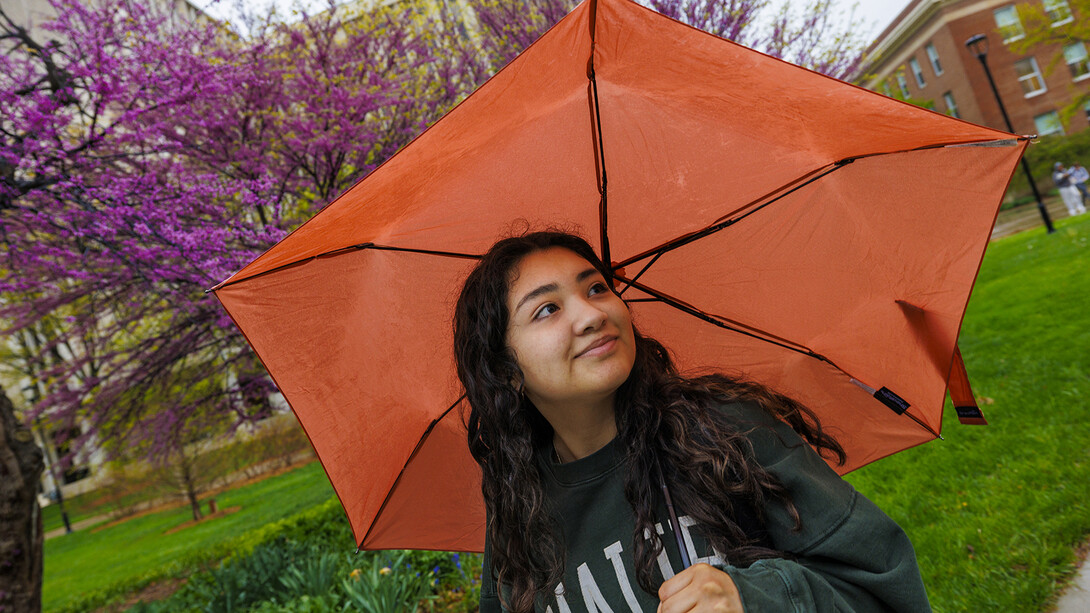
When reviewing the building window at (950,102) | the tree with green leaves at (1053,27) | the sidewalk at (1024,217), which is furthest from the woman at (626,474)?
the building window at (950,102)

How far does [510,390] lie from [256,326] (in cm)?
76

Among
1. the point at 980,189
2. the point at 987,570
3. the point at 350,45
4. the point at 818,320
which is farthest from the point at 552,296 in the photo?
the point at 350,45

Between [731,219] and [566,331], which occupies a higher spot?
[731,219]

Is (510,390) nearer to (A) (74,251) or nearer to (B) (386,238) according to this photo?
(B) (386,238)

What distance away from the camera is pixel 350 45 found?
7.82 meters

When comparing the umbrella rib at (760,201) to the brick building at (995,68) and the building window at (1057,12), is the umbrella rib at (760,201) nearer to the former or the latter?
the building window at (1057,12)

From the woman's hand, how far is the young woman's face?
54 cm

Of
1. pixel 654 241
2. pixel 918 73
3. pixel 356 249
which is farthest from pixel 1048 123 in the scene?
pixel 356 249

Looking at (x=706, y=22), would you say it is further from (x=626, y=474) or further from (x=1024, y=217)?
(x=1024, y=217)

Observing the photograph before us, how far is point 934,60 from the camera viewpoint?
3634 cm

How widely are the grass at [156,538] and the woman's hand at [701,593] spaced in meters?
9.01

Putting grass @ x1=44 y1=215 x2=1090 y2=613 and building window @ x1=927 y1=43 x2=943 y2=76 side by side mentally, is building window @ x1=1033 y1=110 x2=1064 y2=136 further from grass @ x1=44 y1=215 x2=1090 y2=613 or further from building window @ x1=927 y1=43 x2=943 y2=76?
grass @ x1=44 y1=215 x2=1090 y2=613

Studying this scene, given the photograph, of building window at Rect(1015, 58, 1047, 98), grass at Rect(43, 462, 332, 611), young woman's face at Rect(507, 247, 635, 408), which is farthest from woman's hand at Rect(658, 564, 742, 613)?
building window at Rect(1015, 58, 1047, 98)

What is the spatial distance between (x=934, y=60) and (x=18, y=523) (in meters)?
43.4
